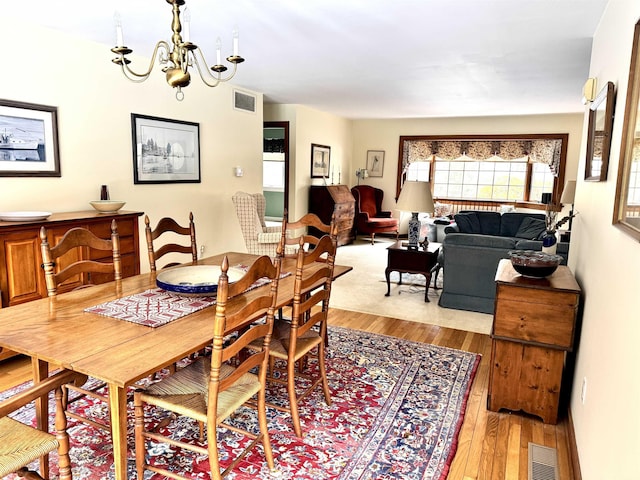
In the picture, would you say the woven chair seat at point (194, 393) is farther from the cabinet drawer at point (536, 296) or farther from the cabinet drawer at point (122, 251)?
the cabinet drawer at point (122, 251)

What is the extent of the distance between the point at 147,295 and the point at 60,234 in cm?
137

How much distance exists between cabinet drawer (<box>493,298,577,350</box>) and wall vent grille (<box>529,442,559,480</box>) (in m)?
0.54

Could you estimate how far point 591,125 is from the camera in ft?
9.26

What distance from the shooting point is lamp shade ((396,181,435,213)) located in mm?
4598

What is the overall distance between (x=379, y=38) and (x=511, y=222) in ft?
12.5

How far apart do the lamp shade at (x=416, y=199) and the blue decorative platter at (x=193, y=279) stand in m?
Result: 2.52

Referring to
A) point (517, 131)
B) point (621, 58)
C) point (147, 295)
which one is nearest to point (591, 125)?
point (621, 58)

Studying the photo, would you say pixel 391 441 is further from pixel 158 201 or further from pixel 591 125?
pixel 158 201

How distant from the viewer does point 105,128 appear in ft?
12.9

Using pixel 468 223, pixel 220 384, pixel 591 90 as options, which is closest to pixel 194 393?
pixel 220 384

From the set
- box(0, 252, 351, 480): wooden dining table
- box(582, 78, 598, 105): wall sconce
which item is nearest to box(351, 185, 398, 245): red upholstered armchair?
box(582, 78, 598, 105): wall sconce

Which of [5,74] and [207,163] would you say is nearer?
[5,74]

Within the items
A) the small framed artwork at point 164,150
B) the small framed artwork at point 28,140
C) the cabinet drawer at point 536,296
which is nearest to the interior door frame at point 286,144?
the small framed artwork at point 164,150

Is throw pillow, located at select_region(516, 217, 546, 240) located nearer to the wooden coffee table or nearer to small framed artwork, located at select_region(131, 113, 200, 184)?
the wooden coffee table
